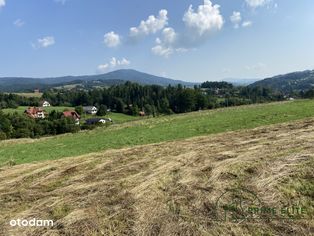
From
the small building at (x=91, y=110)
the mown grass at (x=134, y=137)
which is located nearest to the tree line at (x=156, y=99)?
the small building at (x=91, y=110)

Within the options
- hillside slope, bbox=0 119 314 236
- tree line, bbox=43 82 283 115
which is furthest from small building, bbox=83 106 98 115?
hillside slope, bbox=0 119 314 236

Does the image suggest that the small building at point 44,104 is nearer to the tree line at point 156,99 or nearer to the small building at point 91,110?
the tree line at point 156,99

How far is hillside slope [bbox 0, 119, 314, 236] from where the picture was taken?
548 cm

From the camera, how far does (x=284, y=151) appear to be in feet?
28.3

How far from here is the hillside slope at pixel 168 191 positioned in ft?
18.0

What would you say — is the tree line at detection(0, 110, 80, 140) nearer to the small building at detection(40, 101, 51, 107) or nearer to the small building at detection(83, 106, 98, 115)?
the small building at detection(83, 106, 98, 115)

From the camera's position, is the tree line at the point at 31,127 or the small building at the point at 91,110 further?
the small building at the point at 91,110

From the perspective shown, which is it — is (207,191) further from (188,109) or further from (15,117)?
(188,109)

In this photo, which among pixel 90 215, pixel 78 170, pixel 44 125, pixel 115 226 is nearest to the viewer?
pixel 115 226

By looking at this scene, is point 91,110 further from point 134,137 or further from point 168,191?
point 168,191

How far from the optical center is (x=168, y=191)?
6.84 metres

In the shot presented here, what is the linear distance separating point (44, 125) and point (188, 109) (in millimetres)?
43175

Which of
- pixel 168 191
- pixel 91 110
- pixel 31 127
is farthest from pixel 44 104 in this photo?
pixel 168 191

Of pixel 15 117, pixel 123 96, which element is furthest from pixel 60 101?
pixel 15 117
